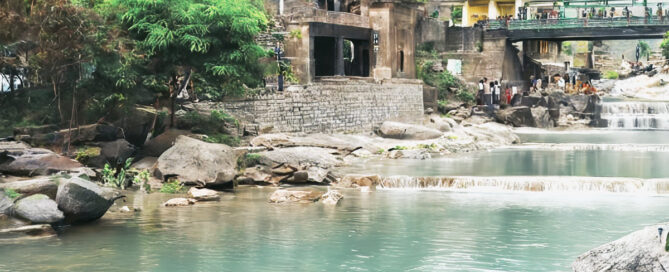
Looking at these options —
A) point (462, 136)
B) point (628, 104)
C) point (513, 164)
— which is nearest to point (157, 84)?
point (513, 164)

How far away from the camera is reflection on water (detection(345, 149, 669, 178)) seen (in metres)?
22.4

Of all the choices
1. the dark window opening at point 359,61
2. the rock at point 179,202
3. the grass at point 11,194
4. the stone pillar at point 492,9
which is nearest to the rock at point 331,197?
the rock at point 179,202

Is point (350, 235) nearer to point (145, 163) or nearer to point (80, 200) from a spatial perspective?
point (80, 200)

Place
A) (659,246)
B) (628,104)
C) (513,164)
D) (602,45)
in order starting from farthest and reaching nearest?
(602,45)
(628,104)
(513,164)
(659,246)

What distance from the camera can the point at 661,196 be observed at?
18797 millimetres

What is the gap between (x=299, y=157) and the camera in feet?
75.7

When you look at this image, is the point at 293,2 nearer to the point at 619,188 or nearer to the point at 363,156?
the point at 363,156

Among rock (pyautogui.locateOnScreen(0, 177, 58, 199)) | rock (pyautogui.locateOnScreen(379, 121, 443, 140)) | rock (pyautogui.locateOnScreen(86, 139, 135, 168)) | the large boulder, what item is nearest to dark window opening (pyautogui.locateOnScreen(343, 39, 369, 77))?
rock (pyautogui.locateOnScreen(379, 121, 443, 140))

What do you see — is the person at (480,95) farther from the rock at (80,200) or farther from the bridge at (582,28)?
the rock at (80,200)

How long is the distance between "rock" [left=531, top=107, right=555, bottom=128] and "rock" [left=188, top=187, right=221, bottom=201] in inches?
1108

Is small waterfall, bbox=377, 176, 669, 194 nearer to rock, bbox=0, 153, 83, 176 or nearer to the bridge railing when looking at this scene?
rock, bbox=0, 153, 83, 176

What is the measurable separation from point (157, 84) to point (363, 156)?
24.9 feet

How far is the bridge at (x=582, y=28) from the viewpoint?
43812mm

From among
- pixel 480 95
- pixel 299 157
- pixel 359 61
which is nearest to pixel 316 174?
pixel 299 157
